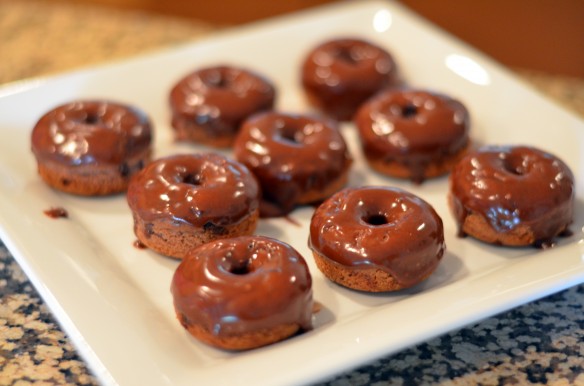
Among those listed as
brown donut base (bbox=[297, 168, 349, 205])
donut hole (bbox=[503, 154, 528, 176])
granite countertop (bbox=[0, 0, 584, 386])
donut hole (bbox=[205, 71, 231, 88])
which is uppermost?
donut hole (bbox=[503, 154, 528, 176])

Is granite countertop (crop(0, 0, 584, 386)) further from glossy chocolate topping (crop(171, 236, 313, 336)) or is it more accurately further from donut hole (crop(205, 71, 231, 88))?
donut hole (crop(205, 71, 231, 88))

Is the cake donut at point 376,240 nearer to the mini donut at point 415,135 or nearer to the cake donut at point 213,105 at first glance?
the mini donut at point 415,135

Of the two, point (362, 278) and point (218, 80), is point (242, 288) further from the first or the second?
point (218, 80)

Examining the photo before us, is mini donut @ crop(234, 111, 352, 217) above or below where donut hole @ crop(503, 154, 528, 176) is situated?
below

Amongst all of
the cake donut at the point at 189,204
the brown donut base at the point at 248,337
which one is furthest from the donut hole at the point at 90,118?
the brown donut base at the point at 248,337

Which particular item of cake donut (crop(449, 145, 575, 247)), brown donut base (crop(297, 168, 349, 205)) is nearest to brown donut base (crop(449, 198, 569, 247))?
cake donut (crop(449, 145, 575, 247))

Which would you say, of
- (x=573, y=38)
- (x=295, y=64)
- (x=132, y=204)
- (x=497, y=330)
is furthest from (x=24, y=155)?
(x=573, y=38)

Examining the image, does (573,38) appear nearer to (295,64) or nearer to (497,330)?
(295,64)
